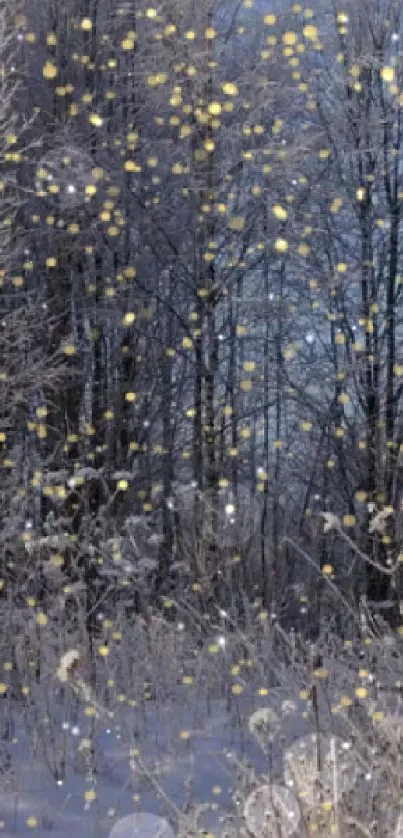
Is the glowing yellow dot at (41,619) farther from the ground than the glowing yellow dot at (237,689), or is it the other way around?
the glowing yellow dot at (41,619)

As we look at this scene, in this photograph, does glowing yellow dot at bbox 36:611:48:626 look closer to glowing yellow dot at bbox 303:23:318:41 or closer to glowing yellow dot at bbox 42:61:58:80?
glowing yellow dot at bbox 42:61:58:80

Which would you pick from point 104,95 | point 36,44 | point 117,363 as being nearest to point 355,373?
point 117,363

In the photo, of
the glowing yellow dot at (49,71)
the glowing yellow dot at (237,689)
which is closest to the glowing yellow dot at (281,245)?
the glowing yellow dot at (49,71)

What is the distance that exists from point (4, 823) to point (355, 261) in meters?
7.95

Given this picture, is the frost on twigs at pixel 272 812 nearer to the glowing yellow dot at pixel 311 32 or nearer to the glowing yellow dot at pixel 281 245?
the glowing yellow dot at pixel 281 245

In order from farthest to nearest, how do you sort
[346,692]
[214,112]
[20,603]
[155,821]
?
[214,112], [20,603], [346,692], [155,821]

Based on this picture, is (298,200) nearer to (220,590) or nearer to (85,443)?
(85,443)

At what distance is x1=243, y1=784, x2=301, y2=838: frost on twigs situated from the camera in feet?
12.0

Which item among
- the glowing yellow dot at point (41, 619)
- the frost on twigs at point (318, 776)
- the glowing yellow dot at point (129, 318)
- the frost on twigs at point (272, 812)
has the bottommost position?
the glowing yellow dot at point (41, 619)

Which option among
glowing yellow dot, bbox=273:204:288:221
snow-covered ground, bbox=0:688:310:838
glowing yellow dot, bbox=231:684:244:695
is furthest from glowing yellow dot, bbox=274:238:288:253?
snow-covered ground, bbox=0:688:310:838

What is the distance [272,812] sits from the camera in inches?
146

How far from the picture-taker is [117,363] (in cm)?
1173

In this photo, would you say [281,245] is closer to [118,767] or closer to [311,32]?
[311,32]

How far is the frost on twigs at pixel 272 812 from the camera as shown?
12.0 feet
